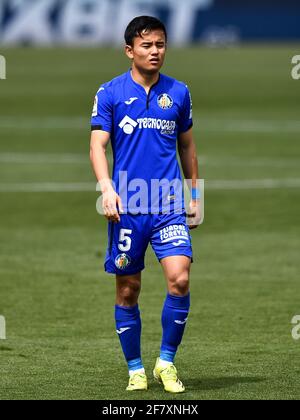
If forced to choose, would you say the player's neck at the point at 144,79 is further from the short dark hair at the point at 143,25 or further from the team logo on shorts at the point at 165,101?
the short dark hair at the point at 143,25

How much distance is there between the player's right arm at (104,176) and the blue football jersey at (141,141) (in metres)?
0.08

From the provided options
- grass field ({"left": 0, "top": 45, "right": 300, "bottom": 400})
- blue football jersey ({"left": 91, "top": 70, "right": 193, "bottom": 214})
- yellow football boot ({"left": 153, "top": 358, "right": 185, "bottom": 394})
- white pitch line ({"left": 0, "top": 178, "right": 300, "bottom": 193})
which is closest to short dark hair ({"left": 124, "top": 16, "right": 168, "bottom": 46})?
blue football jersey ({"left": 91, "top": 70, "right": 193, "bottom": 214})

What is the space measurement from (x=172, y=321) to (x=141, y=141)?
138 cm

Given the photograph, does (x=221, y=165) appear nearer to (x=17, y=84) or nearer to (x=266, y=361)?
(x=266, y=361)

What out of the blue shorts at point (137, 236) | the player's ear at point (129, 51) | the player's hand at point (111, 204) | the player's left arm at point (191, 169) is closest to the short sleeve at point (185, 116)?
the player's left arm at point (191, 169)

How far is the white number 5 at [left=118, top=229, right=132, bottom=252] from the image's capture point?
9977mm

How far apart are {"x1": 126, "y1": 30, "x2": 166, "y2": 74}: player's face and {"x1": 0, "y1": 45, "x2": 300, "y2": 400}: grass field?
8.00 feet

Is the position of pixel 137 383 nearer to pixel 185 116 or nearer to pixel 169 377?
pixel 169 377

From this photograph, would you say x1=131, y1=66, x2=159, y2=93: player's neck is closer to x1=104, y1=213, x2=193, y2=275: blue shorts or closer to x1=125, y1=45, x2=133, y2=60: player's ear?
x1=125, y1=45, x2=133, y2=60: player's ear

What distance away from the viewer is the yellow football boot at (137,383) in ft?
32.3

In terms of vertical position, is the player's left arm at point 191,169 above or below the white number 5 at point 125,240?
above

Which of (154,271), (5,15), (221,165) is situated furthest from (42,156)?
(5,15)

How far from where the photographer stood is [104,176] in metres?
9.77


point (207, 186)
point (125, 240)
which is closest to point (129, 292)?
point (125, 240)
